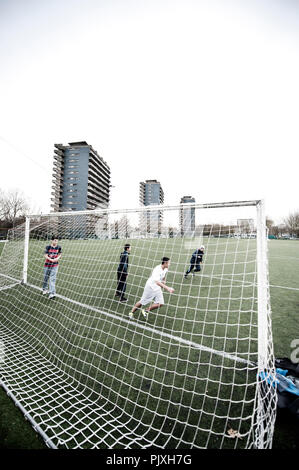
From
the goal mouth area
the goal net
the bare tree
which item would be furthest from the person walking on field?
the bare tree

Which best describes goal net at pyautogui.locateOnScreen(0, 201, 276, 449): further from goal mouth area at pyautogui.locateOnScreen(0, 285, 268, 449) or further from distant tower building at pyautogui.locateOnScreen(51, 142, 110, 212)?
distant tower building at pyautogui.locateOnScreen(51, 142, 110, 212)

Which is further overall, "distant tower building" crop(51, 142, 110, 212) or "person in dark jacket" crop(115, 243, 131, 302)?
"distant tower building" crop(51, 142, 110, 212)

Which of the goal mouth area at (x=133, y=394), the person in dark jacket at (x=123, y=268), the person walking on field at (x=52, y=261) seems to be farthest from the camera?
the person in dark jacket at (x=123, y=268)

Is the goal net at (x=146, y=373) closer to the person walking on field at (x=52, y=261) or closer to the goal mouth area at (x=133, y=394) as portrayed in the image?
the goal mouth area at (x=133, y=394)

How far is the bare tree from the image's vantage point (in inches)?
1388

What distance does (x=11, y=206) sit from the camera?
37000 mm

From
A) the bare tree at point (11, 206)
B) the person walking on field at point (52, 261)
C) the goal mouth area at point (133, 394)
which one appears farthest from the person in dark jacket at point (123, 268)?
the bare tree at point (11, 206)

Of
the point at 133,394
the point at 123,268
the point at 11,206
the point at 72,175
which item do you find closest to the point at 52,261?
the point at 123,268

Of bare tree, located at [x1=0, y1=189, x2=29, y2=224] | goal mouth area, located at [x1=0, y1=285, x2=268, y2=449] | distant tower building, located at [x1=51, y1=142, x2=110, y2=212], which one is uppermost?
distant tower building, located at [x1=51, y1=142, x2=110, y2=212]

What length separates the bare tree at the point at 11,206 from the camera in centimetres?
3524

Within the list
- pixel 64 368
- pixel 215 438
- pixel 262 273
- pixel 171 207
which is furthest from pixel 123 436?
pixel 171 207

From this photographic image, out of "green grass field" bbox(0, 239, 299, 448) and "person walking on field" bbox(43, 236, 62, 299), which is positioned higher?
"person walking on field" bbox(43, 236, 62, 299)

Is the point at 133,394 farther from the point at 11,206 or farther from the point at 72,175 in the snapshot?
the point at 72,175
